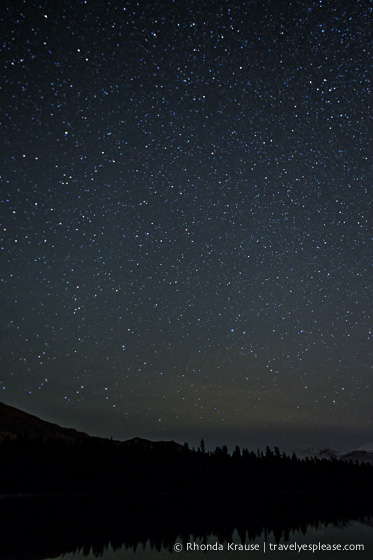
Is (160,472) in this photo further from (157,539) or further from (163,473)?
(157,539)

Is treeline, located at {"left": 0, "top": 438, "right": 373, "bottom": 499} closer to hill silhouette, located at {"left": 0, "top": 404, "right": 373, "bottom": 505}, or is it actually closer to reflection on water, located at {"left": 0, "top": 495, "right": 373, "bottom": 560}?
hill silhouette, located at {"left": 0, "top": 404, "right": 373, "bottom": 505}

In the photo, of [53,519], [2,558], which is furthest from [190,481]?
[2,558]

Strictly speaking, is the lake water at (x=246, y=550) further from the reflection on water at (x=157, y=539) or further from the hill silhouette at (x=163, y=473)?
the hill silhouette at (x=163, y=473)

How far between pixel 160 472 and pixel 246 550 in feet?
312

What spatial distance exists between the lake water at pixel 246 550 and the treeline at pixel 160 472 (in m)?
74.1

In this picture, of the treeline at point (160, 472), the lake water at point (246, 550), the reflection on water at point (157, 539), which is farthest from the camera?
the treeline at point (160, 472)

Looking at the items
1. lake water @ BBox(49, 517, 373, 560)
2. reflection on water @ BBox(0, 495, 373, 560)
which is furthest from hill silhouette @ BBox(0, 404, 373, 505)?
lake water @ BBox(49, 517, 373, 560)

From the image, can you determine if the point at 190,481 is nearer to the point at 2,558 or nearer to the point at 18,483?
the point at 18,483

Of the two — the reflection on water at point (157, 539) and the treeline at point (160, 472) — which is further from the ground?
the treeline at point (160, 472)

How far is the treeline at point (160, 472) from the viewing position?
9656 centimetres

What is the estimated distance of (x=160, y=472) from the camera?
115312 mm

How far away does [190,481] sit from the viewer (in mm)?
117750

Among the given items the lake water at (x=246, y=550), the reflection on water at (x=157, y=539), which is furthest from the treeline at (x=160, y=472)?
the lake water at (x=246, y=550)

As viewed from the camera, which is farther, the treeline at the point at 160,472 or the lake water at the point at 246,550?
the treeline at the point at 160,472
